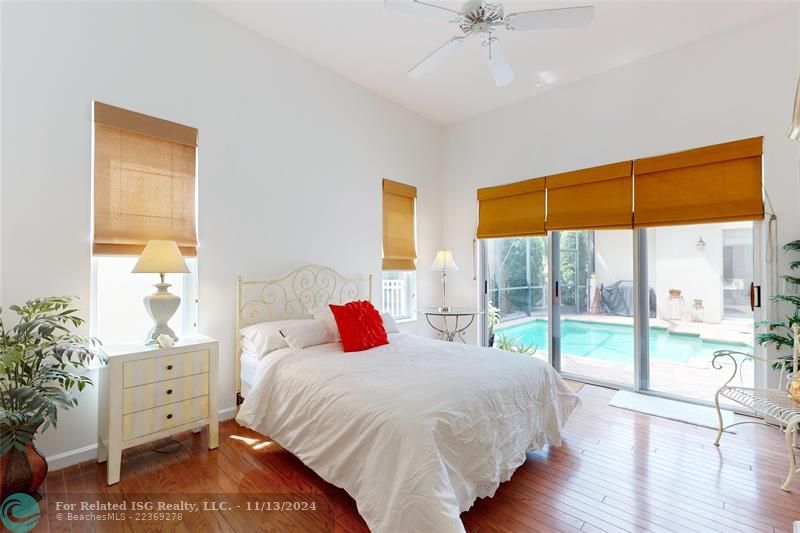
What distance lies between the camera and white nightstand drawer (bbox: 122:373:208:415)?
2.11 metres

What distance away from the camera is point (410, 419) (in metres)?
1.62

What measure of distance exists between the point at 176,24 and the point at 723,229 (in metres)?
4.85

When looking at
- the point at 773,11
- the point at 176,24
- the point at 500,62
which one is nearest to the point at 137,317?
the point at 176,24

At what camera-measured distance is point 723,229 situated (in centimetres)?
322

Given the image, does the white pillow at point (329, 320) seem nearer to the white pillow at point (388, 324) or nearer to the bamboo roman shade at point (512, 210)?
the white pillow at point (388, 324)

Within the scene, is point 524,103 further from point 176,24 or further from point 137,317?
point 137,317

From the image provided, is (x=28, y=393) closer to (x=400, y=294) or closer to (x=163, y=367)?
(x=163, y=367)

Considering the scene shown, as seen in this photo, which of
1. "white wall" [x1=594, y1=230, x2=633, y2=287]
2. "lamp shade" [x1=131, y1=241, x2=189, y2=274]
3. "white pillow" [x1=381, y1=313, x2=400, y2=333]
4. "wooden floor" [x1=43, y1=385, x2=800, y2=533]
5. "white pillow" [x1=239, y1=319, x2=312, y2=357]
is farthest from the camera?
"white wall" [x1=594, y1=230, x2=633, y2=287]

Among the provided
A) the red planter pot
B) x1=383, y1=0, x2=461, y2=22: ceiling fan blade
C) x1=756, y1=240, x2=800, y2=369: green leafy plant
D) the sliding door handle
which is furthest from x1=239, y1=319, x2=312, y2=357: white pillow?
the sliding door handle

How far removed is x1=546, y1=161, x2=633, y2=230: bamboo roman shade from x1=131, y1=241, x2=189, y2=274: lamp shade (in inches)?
141

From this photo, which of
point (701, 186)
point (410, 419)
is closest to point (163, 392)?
point (410, 419)

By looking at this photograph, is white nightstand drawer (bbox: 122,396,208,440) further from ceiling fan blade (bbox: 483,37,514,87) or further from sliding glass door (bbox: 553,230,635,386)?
sliding glass door (bbox: 553,230,635,386)

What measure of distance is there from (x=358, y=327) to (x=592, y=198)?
109 inches

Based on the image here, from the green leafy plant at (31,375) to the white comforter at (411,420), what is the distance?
973mm
